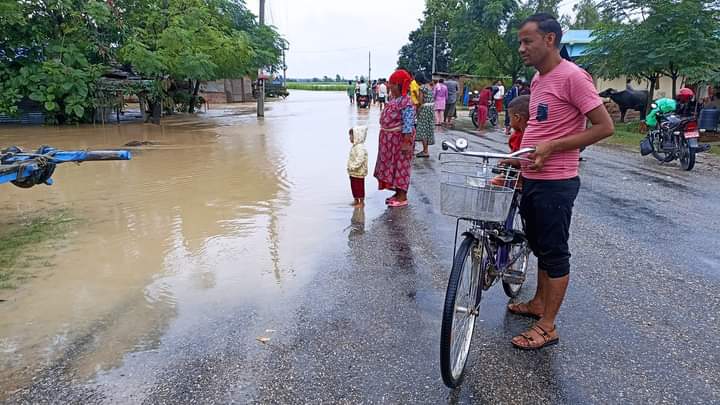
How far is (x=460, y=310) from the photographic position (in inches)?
106

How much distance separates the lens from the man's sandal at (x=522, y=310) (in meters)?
3.52

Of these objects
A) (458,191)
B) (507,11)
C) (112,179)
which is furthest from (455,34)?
(458,191)

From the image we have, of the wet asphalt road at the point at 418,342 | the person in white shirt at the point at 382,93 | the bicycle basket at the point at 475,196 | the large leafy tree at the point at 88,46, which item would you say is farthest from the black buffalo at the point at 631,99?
the bicycle basket at the point at 475,196

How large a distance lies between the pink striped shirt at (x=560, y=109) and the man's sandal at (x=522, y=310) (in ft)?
3.43

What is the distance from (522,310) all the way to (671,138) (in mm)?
7969

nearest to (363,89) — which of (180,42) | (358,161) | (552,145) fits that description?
(180,42)

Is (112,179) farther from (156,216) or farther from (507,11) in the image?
(507,11)

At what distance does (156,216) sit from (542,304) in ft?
14.7

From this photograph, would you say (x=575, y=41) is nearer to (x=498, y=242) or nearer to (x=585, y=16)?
(x=585, y=16)

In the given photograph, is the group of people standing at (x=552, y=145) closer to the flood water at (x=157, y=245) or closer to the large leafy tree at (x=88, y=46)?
the flood water at (x=157, y=245)

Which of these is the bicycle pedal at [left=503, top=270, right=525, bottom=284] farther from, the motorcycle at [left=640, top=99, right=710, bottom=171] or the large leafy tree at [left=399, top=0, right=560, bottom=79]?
the large leafy tree at [left=399, top=0, right=560, bottom=79]

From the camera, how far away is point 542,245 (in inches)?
118

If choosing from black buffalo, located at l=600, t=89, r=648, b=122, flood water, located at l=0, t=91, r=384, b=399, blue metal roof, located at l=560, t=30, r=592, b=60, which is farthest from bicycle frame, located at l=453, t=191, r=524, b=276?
blue metal roof, located at l=560, t=30, r=592, b=60

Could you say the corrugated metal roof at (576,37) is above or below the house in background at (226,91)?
above
